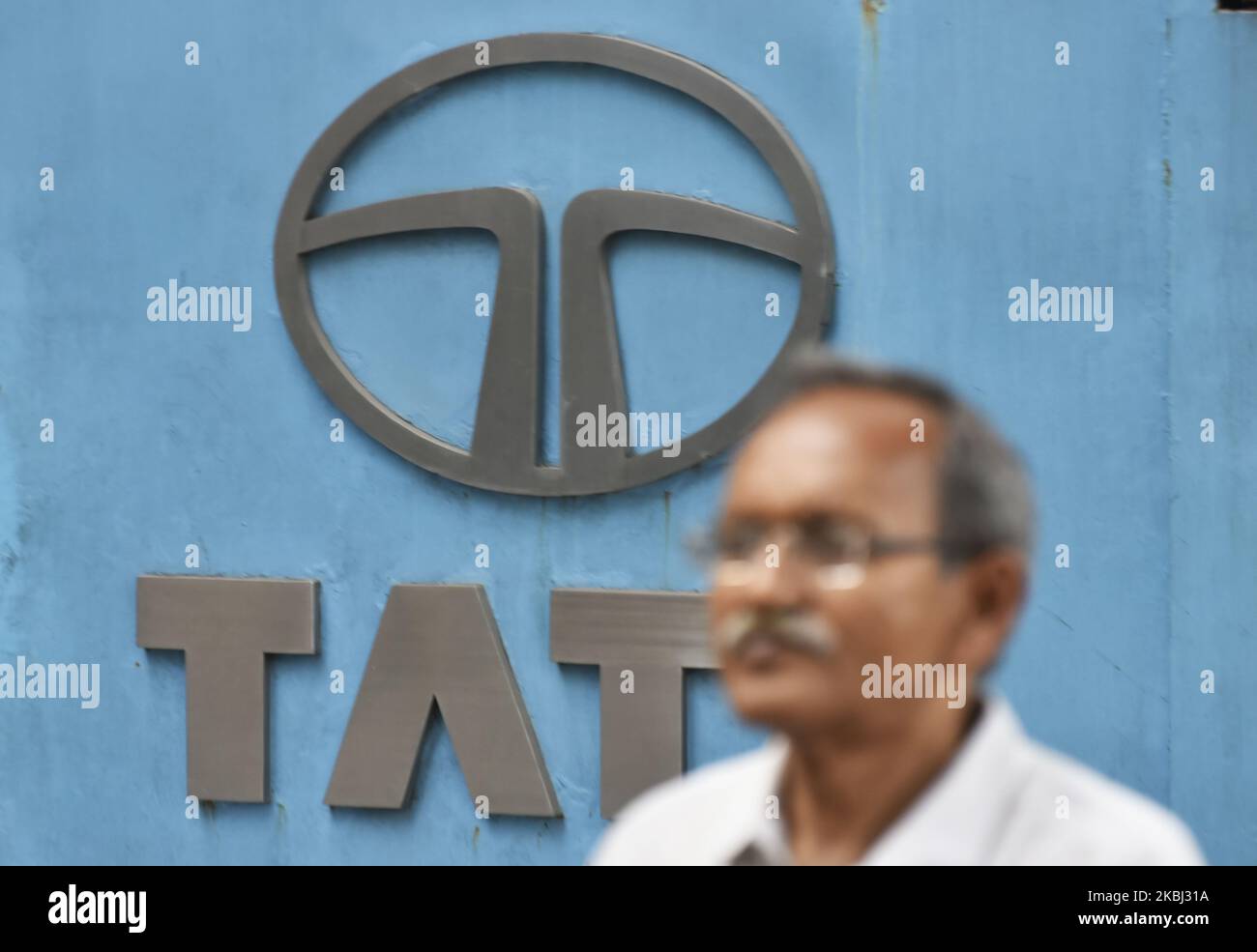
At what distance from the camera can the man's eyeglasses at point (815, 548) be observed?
2.93 feet

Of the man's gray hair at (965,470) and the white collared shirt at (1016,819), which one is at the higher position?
the man's gray hair at (965,470)

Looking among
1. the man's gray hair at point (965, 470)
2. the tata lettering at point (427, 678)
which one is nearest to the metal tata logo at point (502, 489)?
the tata lettering at point (427, 678)

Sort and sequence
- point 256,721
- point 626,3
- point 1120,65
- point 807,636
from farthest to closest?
point 256,721, point 626,3, point 1120,65, point 807,636

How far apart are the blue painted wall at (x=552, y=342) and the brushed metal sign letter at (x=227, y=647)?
0.05 meters

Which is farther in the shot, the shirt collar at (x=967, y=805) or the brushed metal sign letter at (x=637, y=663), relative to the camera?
the brushed metal sign letter at (x=637, y=663)

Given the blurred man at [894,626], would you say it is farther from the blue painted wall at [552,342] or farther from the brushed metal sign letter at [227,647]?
the brushed metal sign letter at [227,647]

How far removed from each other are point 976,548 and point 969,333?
7.55 ft

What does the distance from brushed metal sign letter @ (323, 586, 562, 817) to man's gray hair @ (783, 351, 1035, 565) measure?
97.4 inches

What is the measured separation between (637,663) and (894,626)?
239 centimetres

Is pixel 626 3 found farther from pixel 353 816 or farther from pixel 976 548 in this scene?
pixel 976 548

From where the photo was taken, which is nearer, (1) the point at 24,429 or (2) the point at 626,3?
(2) the point at 626,3

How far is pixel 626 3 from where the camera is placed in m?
3.29

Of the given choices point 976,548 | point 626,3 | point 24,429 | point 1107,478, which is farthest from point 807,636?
point 24,429

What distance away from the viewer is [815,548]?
0.90 metres
